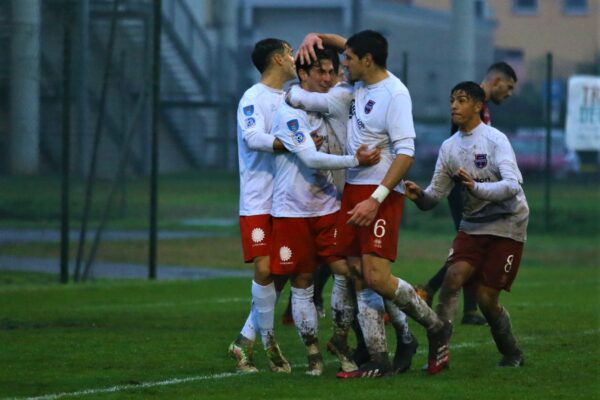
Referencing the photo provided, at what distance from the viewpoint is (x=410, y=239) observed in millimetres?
22766

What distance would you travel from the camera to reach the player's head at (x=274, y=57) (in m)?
9.44

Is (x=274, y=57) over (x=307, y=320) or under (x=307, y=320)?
over

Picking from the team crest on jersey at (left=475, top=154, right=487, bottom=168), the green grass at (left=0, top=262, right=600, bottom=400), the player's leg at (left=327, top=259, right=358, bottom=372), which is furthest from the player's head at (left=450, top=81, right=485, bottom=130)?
the green grass at (left=0, top=262, right=600, bottom=400)

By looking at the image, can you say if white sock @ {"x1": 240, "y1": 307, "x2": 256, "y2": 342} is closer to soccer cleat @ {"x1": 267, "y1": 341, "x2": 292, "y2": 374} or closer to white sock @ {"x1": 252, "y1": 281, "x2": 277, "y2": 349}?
white sock @ {"x1": 252, "y1": 281, "x2": 277, "y2": 349}

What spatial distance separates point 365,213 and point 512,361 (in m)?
1.71

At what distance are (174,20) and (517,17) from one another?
135 ft

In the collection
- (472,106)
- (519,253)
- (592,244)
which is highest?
(472,106)

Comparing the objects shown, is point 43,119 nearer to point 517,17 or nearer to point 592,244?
point 592,244

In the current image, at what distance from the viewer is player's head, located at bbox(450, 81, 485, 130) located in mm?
9352

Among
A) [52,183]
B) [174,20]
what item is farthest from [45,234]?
[174,20]

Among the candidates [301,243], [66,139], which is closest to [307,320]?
[301,243]

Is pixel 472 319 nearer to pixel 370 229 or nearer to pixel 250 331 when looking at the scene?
pixel 250 331

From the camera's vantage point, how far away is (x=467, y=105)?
9344 mm

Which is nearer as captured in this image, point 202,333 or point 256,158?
point 256,158
